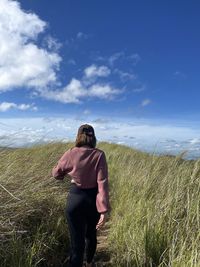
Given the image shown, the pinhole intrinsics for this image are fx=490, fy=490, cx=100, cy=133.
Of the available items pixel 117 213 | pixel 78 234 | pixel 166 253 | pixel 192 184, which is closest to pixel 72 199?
pixel 78 234

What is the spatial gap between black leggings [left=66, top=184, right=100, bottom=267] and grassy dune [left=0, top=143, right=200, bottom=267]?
474mm

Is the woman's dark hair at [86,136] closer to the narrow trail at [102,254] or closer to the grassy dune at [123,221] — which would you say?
A: the grassy dune at [123,221]

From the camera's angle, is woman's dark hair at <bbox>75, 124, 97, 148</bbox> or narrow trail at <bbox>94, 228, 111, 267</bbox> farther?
narrow trail at <bbox>94, 228, 111, 267</bbox>

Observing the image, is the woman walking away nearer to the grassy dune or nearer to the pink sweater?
the pink sweater

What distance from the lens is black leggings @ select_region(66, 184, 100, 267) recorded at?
6016 mm

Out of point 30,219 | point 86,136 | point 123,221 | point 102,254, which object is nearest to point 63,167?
point 86,136

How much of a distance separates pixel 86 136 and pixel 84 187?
25.1 inches

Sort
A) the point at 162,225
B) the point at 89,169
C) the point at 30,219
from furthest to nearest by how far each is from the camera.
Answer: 1. the point at 30,219
2. the point at 162,225
3. the point at 89,169

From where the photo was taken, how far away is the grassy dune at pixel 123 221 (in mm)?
5910

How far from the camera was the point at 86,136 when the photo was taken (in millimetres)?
6141

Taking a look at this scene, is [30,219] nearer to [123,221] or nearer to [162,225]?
[123,221]

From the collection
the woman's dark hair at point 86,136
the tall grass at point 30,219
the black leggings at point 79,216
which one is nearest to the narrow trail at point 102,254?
the tall grass at point 30,219

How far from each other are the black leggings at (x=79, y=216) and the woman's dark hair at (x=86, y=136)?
54cm

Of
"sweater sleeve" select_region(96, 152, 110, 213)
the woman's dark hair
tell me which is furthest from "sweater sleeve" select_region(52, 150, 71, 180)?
"sweater sleeve" select_region(96, 152, 110, 213)
